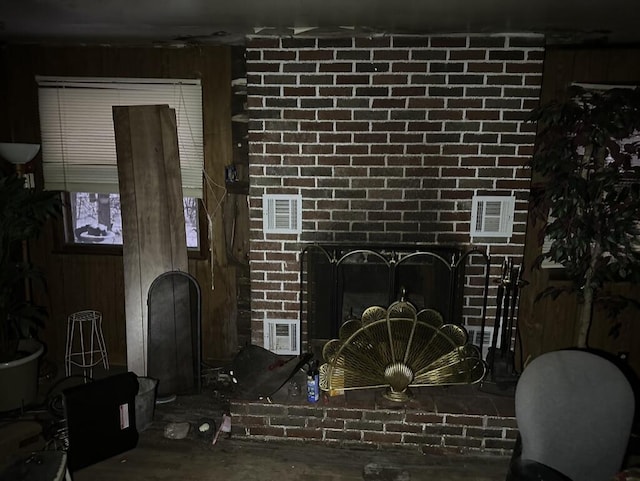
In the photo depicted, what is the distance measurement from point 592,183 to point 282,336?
1.96 metres

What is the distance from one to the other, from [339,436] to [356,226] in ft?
3.97

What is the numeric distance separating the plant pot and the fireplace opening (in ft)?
5.52

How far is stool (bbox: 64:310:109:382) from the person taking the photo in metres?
3.38

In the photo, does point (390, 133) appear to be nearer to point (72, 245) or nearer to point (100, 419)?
point (100, 419)

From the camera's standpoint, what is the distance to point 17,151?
2959 mm

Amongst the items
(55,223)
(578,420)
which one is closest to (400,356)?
(578,420)

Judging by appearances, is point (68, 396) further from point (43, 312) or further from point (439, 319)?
point (439, 319)

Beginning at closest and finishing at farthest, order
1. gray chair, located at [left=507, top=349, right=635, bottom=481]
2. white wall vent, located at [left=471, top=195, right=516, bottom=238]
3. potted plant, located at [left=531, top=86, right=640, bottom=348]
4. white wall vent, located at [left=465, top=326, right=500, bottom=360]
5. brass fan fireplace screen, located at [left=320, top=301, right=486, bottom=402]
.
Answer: gray chair, located at [left=507, top=349, right=635, bottom=481] < potted plant, located at [left=531, top=86, right=640, bottom=348] < brass fan fireplace screen, located at [left=320, top=301, right=486, bottom=402] < white wall vent, located at [left=471, top=195, right=516, bottom=238] < white wall vent, located at [left=465, top=326, right=500, bottom=360]

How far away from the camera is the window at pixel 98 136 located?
128 inches

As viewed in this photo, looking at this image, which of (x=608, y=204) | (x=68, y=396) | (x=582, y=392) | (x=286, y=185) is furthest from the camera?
(x=286, y=185)

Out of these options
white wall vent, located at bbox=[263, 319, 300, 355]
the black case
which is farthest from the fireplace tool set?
the black case

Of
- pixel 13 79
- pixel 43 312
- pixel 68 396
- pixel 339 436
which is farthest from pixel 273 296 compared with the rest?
pixel 13 79

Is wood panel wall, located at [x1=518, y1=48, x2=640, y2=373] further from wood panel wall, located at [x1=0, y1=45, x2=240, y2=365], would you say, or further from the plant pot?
the plant pot

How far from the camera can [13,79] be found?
3.32 metres
